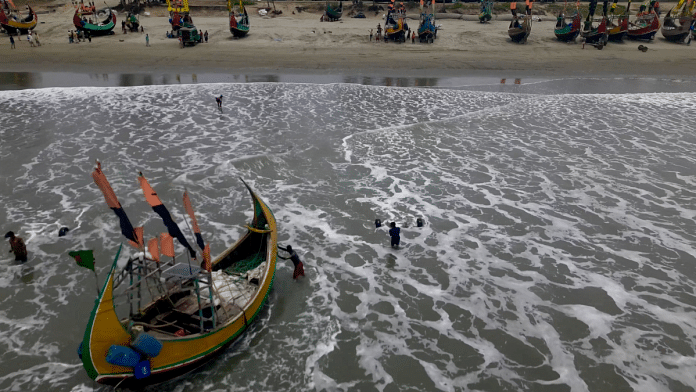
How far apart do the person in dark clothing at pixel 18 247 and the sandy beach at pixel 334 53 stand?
22.9m

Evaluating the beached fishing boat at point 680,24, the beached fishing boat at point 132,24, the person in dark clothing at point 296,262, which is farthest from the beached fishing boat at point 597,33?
the beached fishing boat at point 132,24

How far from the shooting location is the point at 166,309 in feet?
24.5

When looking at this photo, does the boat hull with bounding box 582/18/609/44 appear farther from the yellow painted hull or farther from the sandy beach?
the yellow painted hull

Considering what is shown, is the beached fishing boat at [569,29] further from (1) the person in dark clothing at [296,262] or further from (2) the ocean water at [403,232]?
(1) the person in dark clothing at [296,262]

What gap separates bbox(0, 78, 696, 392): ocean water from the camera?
7746mm

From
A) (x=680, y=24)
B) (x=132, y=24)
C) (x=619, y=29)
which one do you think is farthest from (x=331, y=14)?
(x=680, y=24)

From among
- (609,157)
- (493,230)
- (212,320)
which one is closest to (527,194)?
(493,230)

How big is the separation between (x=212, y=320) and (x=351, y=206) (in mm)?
6627

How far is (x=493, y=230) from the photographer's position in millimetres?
11992

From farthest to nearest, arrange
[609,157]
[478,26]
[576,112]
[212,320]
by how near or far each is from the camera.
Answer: [478,26], [576,112], [609,157], [212,320]

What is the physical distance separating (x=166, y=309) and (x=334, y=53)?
2949 cm

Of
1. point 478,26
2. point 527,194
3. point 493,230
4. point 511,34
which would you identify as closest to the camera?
point 493,230

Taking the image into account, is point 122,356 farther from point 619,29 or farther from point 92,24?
point 619,29

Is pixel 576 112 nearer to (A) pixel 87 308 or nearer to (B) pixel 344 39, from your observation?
(B) pixel 344 39
